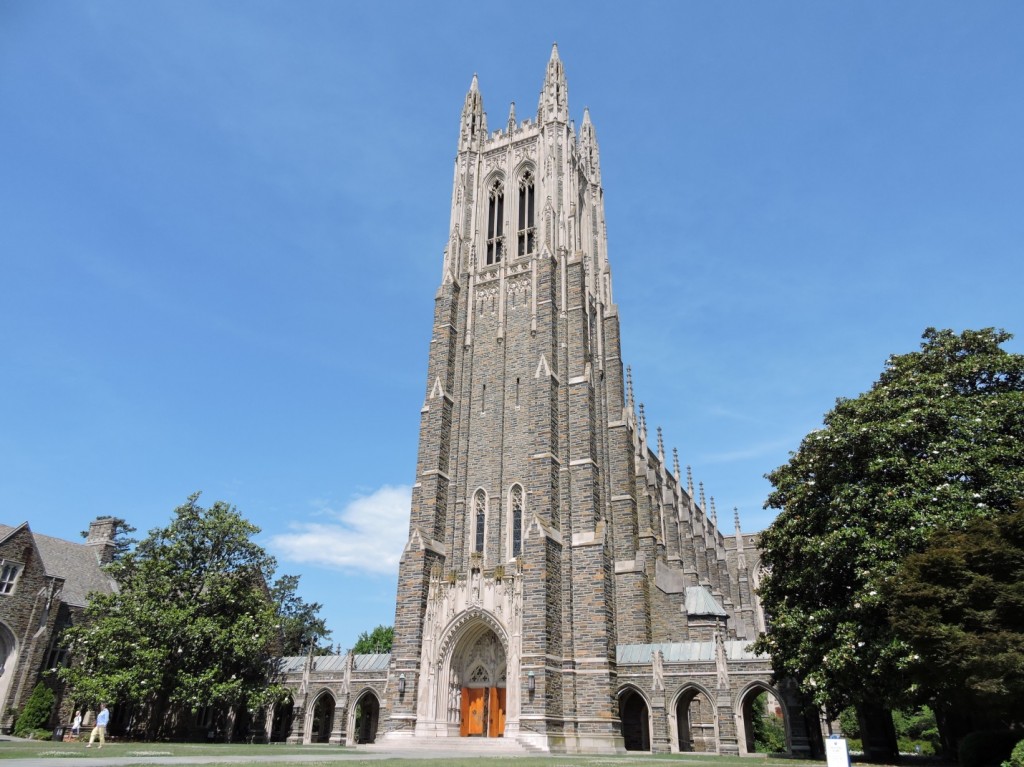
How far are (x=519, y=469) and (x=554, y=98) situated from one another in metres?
24.9

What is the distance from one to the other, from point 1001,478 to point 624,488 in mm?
18157

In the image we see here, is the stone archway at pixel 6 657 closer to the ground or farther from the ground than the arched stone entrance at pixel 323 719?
farther from the ground

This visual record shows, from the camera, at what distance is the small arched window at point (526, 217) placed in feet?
134

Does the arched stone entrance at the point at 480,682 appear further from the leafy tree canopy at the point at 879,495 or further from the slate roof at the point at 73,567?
the slate roof at the point at 73,567

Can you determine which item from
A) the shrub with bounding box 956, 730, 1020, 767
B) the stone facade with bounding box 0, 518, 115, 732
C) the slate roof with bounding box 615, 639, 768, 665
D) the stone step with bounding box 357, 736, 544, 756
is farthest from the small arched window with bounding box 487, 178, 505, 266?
the shrub with bounding box 956, 730, 1020, 767

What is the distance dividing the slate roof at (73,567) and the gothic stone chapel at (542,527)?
1839 centimetres

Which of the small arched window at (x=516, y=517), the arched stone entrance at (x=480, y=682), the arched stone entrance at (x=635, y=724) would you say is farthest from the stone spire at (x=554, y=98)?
the arched stone entrance at (x=635, y=724)

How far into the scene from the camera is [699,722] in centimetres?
3216

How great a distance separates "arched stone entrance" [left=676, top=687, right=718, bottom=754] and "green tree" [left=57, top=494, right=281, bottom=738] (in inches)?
746

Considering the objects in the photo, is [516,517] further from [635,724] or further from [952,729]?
[952,729]

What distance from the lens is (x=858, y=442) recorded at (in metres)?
21.8

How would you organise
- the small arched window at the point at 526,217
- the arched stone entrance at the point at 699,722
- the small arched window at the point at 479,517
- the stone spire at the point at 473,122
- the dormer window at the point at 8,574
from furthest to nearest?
the stone spire at the point at 473,122
the small arched window at the point at 526,217
the dormer window at the point at 8,574
the small arched window at the point at 479,517
the arched stone entrance at the point at 699,722

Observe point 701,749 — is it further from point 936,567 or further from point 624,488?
point 936,567

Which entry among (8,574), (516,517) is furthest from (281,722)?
(516,517)
